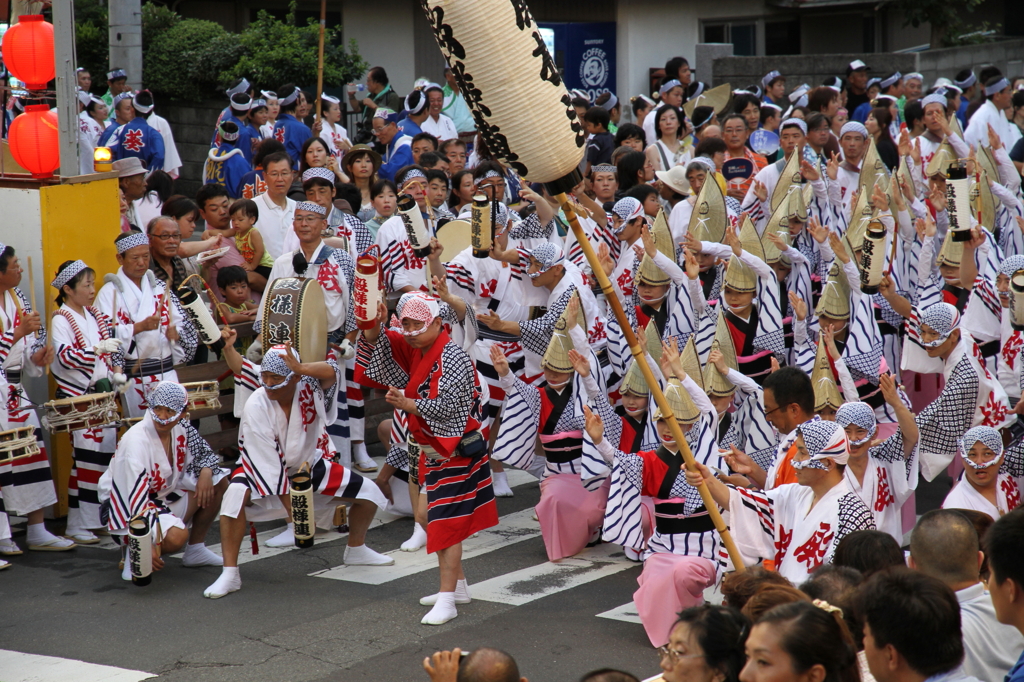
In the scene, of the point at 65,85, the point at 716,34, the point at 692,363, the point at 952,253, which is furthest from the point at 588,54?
the point at 692,363

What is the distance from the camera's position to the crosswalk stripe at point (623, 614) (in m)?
6.05

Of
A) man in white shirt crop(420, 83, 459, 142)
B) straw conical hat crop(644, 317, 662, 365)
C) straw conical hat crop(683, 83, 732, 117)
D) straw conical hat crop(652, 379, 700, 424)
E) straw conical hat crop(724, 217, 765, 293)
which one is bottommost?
straw conical hat crop(652, 379, 700, 424)

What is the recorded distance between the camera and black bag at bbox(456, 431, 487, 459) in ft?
20.2

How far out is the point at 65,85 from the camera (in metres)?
7.85

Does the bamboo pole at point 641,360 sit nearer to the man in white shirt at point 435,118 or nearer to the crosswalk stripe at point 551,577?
the crosswalk stripe at point 551,577

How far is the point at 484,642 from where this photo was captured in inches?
226

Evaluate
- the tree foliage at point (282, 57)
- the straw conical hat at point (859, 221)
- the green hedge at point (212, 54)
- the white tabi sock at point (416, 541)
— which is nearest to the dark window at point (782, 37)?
the green hedge at point (212, 54)

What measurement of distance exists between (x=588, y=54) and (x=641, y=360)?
1621 centimetres

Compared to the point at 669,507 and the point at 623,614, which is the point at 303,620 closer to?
the point at 623,614

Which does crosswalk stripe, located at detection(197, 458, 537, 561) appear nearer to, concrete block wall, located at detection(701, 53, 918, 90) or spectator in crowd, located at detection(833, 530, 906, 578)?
spectator in crowd, located at detection(833, 530, 906, 578)

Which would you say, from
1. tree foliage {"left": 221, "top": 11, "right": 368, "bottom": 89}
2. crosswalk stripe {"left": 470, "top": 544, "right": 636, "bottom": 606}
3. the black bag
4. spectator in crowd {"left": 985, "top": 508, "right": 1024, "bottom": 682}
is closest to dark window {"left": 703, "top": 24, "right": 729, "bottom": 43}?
tree foliage {"left": 221, "top": 11, "right": 368, "bottom": 89}

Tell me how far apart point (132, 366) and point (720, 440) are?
3.60 m

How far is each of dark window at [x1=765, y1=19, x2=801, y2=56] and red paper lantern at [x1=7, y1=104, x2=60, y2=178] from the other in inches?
643

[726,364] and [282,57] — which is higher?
[282,57]
